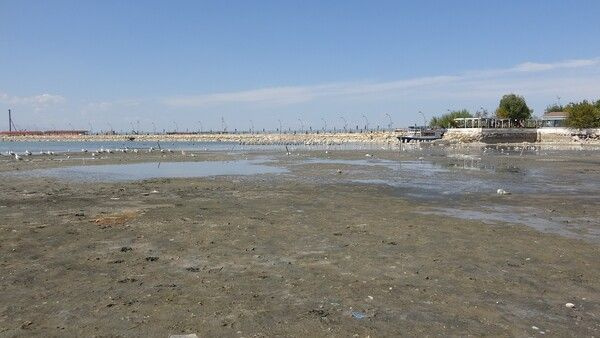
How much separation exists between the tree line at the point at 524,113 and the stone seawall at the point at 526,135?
22.4ft

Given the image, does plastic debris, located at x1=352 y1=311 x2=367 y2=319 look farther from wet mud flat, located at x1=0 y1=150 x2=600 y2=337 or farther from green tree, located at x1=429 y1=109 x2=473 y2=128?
green tree, located at x1=429 y1=109 x2=473 y2=128

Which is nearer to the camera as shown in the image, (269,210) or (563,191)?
(269,210)

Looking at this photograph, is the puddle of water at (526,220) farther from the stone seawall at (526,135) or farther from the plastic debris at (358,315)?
the stone seawall at (526,135)

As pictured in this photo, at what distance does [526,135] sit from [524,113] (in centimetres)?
2828

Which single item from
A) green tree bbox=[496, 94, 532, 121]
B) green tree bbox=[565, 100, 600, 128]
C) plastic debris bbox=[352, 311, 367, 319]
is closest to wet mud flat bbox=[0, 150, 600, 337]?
plastic debris bbox=[352, 311, 367, 319]

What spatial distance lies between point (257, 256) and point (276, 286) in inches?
87.4

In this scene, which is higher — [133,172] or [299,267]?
[133,172]

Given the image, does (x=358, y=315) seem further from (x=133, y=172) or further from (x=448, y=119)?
(x=448, y=119)

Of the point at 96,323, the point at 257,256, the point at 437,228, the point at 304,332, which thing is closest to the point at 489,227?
the point at 437,228

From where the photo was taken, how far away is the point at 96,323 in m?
7.04

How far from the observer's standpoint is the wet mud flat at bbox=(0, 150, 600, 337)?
709 cm

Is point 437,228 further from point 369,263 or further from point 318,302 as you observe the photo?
point 318,302

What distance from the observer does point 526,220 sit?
15.3m

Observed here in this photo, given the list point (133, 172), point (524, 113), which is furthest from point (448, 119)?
point (133, 172)
